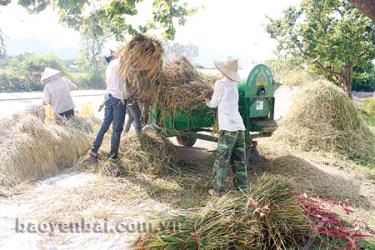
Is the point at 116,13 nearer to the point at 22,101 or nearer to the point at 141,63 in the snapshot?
the point at 141,63

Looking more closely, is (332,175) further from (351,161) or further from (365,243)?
(365,243)

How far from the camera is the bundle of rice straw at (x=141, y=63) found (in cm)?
531

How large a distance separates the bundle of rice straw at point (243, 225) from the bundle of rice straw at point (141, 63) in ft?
8.20

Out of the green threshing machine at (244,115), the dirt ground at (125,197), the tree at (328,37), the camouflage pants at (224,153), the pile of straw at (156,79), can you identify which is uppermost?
the tree at (328,37)

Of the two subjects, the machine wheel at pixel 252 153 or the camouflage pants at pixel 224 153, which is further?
the machine wheel at pixel 252 153

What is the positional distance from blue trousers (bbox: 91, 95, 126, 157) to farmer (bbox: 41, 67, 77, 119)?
142 centimetres

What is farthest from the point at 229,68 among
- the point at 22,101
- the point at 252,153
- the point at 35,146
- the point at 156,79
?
the point at 22,101

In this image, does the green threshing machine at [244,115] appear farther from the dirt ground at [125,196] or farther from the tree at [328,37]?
the tree at [328,37]

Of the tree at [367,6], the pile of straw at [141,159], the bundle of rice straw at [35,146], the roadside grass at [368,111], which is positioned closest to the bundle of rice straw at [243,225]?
the tree at [367,6]

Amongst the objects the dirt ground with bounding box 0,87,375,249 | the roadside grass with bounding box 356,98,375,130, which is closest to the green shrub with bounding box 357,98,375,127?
the roadside grass with bounding box 356,98,375,130

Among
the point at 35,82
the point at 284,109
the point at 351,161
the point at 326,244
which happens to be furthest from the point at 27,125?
the point at 35,82

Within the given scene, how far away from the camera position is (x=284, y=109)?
1129 centimetres

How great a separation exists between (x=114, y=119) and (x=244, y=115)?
6.57 feet

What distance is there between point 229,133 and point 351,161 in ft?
11.9
